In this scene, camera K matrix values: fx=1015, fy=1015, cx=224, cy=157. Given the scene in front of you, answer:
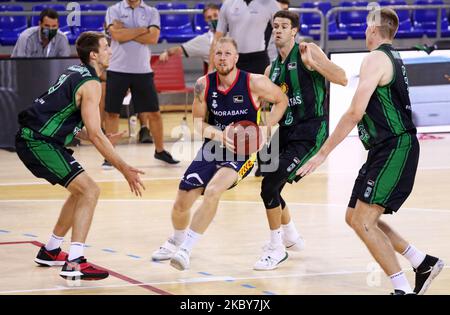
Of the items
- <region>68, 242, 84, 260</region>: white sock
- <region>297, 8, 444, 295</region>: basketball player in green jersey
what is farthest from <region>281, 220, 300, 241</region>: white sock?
<region>68, 242, 84, 260</region>: white sock

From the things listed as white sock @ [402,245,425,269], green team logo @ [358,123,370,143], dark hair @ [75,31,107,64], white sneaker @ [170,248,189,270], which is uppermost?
dark hair @ [75,31,107,64]

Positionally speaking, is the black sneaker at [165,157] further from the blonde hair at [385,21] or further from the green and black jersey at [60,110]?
the blonde hair at [385,21]

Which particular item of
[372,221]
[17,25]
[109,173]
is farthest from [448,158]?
[17,25]

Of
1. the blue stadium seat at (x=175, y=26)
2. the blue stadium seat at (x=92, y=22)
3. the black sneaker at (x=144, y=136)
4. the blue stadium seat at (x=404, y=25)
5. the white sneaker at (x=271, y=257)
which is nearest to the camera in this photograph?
the white sneaker at (x=271, y=257)

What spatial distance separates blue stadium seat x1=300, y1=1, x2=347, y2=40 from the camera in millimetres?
19188

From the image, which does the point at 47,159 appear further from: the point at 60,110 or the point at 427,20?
the point at 427,20

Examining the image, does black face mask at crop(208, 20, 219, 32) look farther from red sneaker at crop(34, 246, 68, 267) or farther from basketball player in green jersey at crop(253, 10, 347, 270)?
red sneaker at crop(34, 246, 68, 267)

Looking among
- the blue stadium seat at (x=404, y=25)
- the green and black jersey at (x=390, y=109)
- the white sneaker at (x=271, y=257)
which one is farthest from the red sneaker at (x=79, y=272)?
the blue stadium seat at (x=404, y=25)

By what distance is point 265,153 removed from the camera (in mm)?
8773

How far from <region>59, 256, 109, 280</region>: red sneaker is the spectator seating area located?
1088cm

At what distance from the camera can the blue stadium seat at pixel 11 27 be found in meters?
17.9

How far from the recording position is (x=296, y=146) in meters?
8.09

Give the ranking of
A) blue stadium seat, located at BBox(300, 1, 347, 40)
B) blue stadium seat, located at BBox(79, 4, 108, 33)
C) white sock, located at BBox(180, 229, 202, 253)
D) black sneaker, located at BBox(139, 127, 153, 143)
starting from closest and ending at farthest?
white sock, located at BBox(180, 229, 202, 253) → black sneaker, located at BBox(139, 127, 153, 143) → blue stadium seat, located at BBox(79, 4, 108, 33) → blue stadium seat, located at BBox(300, 1, 347, 40)

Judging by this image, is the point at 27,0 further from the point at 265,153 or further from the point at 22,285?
the point at 22,285
